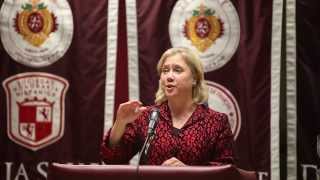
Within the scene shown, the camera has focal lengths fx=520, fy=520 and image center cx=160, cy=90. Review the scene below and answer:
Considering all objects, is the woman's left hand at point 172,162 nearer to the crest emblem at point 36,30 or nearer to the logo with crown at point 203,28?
the logo with crown at point 203,28

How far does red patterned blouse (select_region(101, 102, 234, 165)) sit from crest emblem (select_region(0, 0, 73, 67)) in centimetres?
144

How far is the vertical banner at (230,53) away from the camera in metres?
3.49

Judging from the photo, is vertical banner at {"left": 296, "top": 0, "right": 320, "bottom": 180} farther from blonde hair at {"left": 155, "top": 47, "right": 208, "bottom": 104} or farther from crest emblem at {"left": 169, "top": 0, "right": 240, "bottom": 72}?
Answer: blonde hair at {"left": 155, "top": 47, "right": 208, "bottom": 104}

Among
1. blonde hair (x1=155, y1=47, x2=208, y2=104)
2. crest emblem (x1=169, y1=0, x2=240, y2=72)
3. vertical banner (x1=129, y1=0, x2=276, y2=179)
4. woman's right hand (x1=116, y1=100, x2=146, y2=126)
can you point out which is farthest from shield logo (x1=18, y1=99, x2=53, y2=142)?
woman's right hand (x1=116, y1=100, x2=146, y2=126)

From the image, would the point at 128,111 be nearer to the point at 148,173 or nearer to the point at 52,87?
the point at 148,173

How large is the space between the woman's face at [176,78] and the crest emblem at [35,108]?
1.35 m

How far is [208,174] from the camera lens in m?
1.44

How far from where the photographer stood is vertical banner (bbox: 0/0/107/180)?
361cm

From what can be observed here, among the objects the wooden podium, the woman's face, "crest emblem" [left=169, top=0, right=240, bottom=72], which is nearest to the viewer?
the wooden podium

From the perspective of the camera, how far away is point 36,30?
366 cm

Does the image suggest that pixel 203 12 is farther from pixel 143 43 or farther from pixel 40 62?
pixel 40 62

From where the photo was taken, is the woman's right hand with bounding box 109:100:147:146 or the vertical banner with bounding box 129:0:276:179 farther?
the vertical banner with bounding box 129:0:276:179

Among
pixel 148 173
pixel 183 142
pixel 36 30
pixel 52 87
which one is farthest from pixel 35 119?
pixel 148 173

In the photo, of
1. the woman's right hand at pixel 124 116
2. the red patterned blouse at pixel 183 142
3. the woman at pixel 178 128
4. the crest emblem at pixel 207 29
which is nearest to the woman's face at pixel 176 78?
the woman at pixel 178 128
